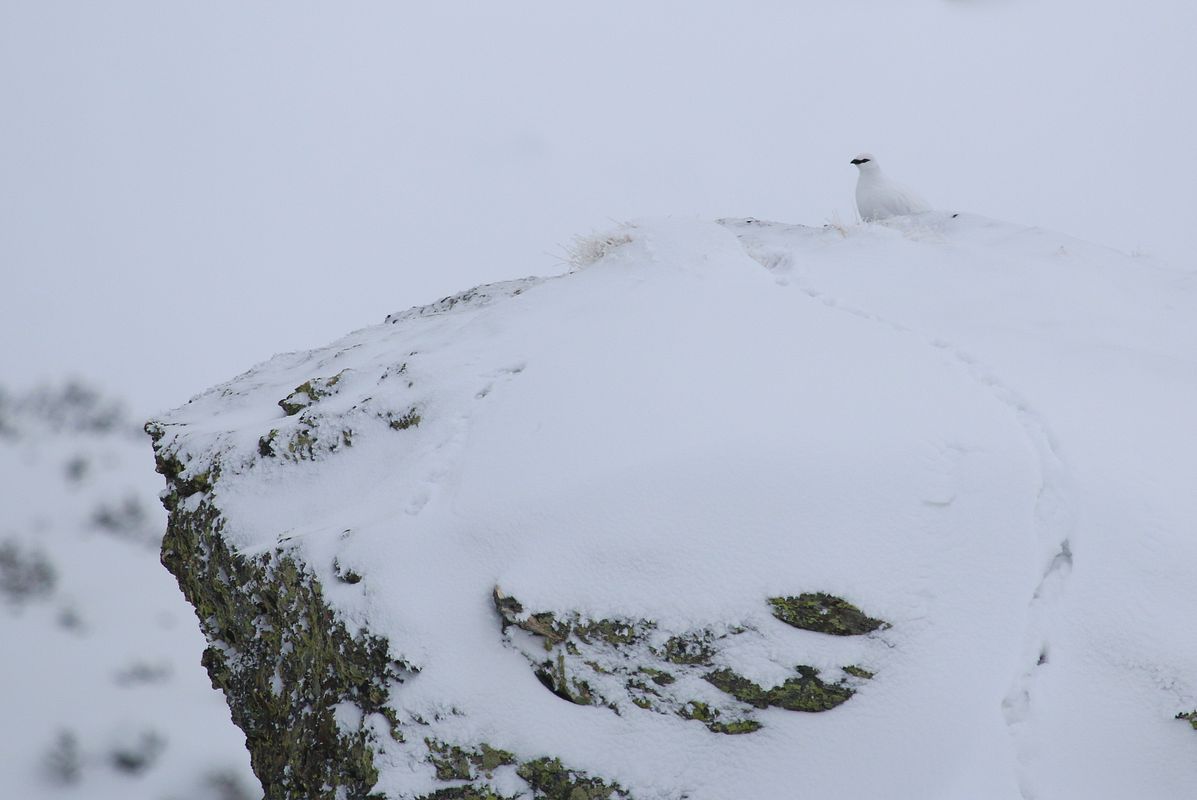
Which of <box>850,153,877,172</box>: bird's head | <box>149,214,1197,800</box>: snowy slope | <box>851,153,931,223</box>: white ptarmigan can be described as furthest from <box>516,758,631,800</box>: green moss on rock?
<box>850,153,877,172</box>: bird's head

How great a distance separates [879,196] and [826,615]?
4141 mm

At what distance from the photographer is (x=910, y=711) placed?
2.14m

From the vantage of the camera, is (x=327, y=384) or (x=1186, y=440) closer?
(x=1186, y=440)

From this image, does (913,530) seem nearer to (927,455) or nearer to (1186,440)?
(927,455)

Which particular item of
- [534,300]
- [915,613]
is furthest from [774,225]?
[915,613]

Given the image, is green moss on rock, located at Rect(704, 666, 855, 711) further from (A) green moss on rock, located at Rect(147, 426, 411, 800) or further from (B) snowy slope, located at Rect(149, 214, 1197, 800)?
(A) green moss on rock, located at Rect(147, 426, 411, 800)

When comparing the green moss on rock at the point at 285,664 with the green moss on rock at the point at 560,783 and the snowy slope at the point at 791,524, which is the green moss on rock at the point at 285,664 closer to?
the snowy slope at the point at 791,524

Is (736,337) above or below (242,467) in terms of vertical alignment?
above

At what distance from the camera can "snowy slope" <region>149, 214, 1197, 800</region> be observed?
2.11m

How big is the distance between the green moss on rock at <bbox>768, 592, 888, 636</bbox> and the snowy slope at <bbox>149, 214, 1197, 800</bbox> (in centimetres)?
3

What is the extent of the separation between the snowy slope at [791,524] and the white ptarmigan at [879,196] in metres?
1.97

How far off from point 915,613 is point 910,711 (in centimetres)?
26

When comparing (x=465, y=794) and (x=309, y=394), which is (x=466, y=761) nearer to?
(x=465, y=794)

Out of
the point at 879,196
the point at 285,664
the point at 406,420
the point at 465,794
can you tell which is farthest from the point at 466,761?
the point at 879,196
